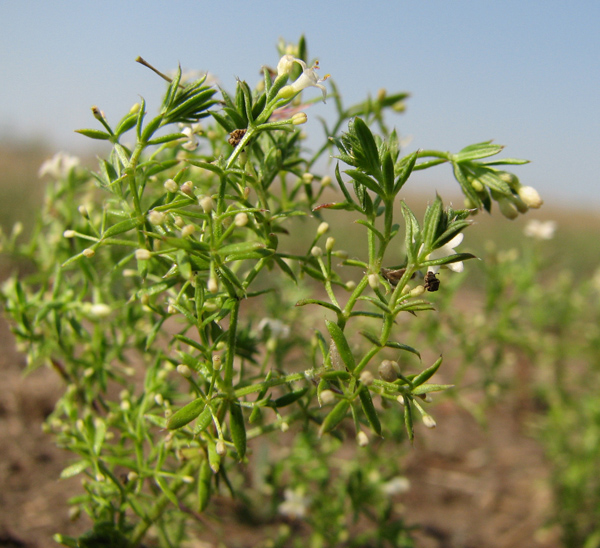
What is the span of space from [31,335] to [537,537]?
103 inches

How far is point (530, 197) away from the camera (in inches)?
33.6

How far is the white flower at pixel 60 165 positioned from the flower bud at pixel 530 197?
1.15m

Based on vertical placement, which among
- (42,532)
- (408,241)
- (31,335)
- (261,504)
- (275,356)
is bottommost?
(261,504)

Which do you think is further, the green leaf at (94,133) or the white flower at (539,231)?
the white flower at (539,231)

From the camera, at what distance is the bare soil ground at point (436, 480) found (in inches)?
80.9

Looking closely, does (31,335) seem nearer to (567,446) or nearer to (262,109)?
(262,109)

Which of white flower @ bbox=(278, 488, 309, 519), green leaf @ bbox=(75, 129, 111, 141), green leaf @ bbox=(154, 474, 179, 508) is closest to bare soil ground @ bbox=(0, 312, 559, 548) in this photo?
white flower @ bbox=(278, 488, 309, 519)

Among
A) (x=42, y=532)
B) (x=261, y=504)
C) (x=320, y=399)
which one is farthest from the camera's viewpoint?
(x=261, y=504)

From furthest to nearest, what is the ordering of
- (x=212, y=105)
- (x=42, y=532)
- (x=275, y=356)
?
(x=42, y=532) < (x=275, y=356) < (x=212, y=105)

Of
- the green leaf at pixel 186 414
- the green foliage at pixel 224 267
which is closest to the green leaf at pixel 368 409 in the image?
the green foliage at pixel 224 267

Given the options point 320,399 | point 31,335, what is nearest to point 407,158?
point 320,399

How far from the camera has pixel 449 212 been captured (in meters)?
0.76

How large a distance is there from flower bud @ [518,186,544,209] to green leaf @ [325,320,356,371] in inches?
15.0

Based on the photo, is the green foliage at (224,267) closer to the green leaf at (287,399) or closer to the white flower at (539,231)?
the green leaf at (287,399)
